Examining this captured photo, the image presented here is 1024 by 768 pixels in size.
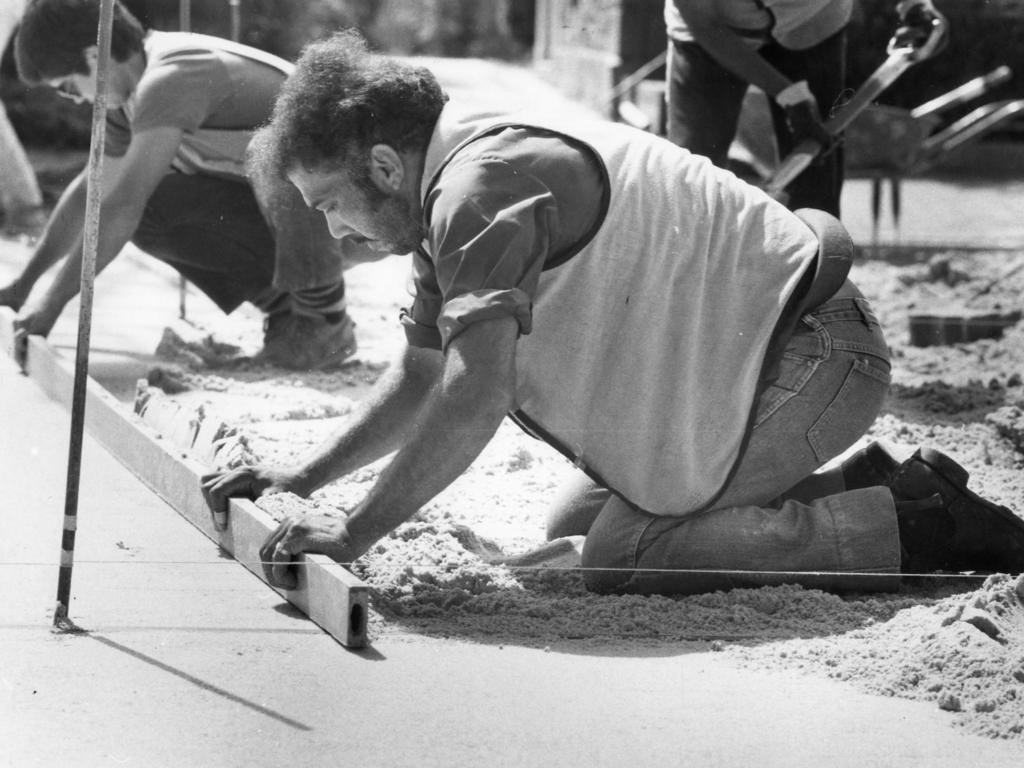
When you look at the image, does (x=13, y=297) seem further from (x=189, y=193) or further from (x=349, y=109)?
(x=349, y=109)

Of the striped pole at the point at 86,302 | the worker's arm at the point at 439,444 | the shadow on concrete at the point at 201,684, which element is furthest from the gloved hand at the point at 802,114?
the shadow on concrete at the point at 201,684

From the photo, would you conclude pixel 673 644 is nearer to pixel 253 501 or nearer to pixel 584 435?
pixel 584 435

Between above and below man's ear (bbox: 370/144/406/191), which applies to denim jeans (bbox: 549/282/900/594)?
below

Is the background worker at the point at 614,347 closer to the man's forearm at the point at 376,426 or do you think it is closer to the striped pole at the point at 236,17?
the man's forearm at the point at 376,426

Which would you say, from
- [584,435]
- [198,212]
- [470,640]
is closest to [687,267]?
[584,435]

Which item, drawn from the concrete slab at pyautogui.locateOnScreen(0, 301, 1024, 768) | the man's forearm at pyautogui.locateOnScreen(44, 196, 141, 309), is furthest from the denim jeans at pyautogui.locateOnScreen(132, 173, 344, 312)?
the concrete slab at pyautogui.locateOnScreen(0, 301, 1024, 768)

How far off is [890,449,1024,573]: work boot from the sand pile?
0.06 meters

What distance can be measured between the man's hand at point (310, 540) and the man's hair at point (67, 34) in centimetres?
202

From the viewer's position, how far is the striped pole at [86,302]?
8.41ft

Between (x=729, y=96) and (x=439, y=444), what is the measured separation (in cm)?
252

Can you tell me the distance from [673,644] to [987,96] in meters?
6.59

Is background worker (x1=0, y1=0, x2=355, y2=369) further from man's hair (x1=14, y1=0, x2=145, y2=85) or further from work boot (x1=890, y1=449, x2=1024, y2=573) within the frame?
work boot (x1=890, y1=449, x2=1024, y2=573)

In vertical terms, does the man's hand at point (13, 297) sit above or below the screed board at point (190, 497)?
below

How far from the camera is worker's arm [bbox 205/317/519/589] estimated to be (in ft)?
8.16
